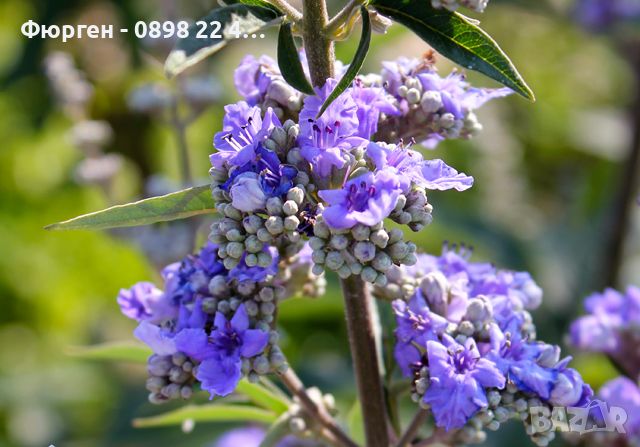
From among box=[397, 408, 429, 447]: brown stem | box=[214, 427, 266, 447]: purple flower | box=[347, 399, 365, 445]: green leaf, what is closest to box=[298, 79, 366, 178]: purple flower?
box=[397, 408, 429, 447]: brown stem

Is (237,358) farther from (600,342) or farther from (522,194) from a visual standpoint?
(522,194)

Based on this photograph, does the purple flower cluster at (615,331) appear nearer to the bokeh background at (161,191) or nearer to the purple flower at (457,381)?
the purple flower at (457,381)

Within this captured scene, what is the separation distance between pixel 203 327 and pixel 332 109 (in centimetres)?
54

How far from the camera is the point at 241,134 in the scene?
1769 mm

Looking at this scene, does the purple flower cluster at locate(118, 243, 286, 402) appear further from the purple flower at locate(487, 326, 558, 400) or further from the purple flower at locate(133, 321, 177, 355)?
the purple flower at locate(487, 326, 558, 400)

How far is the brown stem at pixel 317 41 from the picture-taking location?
1.74 metres

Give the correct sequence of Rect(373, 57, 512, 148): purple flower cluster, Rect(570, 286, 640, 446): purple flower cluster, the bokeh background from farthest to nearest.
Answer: the bokeh background
Rect(570, 286, 640, 446): purple flower cluster
Rect(373, 57, 512, 148): purple flower cluster

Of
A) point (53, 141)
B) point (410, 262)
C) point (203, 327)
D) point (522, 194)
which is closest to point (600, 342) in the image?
point (410, 262)

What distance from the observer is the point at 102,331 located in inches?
188

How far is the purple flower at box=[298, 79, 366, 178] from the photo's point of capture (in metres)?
1.69

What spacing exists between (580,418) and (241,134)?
0.97m

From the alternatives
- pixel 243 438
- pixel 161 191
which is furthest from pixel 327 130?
pixel 243 438

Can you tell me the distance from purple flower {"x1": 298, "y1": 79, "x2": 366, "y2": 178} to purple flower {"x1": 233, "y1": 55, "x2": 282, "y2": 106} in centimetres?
21

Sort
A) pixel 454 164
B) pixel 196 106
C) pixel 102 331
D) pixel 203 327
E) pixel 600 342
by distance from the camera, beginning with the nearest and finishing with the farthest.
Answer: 1. pixel 203 327
2. pixel 600 342
3. pixel 196 106
4. pixel 102 331
5. pixel 454 164
